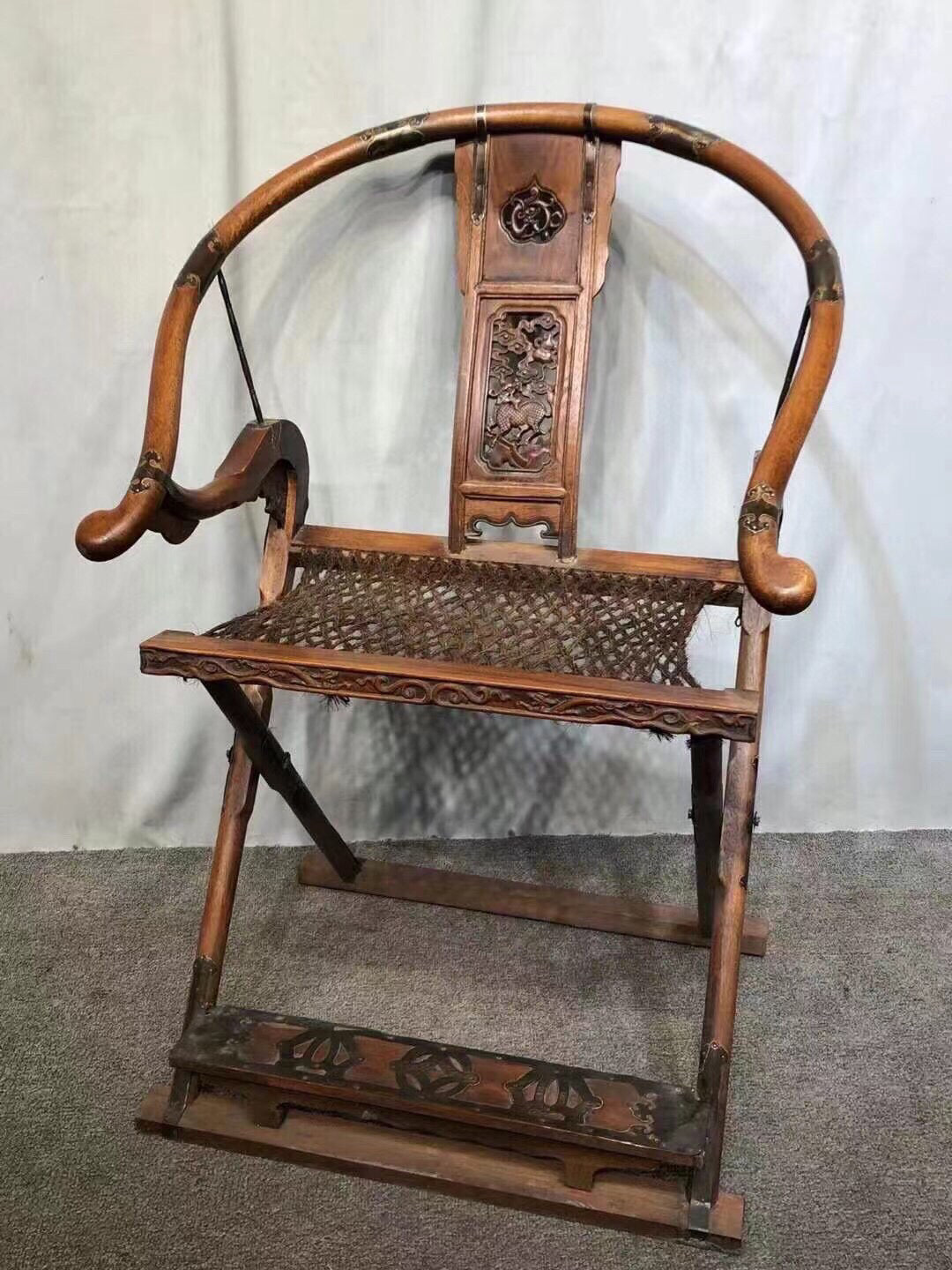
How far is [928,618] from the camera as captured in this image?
4.87 ft

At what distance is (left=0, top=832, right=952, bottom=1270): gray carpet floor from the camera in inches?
36.5

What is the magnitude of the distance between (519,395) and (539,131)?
297 millimetres

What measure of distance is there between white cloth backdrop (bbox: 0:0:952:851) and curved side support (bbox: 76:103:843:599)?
6.7 inches

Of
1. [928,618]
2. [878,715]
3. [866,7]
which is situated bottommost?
[878,715]

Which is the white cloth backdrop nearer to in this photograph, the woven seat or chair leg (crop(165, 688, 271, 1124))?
the woven seat

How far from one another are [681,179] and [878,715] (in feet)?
2.75

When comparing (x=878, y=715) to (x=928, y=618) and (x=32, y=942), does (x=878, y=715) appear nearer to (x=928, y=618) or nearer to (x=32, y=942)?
(x=928, y=618)

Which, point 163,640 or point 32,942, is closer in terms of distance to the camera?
point 163,640

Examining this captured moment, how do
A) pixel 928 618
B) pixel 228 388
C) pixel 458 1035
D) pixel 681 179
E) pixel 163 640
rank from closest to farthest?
pixel 163 640 → pixel 458 1035 → pixel 681 179 → pixel 228 388 → pixel 928 618

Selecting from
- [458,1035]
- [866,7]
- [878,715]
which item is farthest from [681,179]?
[458,1035]

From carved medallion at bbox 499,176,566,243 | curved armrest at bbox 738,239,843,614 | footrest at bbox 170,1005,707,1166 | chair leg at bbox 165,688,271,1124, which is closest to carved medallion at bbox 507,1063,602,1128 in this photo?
footrest at bbox 170,1005,707,1166

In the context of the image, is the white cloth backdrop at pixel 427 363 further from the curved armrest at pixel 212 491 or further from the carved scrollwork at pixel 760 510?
the carved scrollwork at pixel 760 510

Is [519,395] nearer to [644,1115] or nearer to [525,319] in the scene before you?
[525,319]

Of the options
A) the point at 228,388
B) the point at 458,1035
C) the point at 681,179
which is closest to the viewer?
the point at 458,1035
